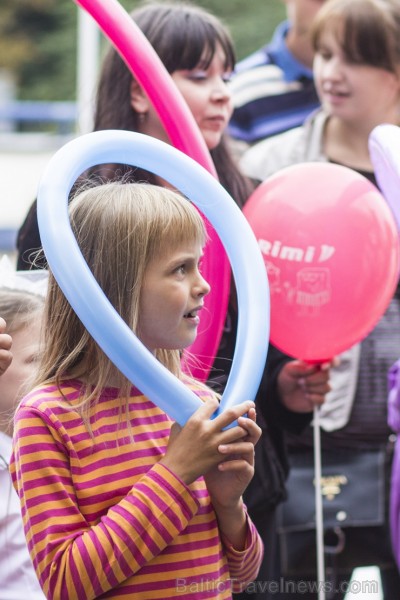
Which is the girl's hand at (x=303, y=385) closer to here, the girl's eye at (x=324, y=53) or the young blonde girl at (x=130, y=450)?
the young blonde girl at (x=130, y=450)

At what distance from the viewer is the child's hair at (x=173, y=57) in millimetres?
2846

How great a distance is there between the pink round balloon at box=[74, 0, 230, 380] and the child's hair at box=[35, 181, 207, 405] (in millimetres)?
545

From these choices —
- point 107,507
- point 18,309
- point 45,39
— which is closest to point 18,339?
point 18,309

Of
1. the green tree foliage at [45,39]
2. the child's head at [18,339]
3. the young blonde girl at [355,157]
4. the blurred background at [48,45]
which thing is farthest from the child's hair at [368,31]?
the green tree foliage at [45,39]

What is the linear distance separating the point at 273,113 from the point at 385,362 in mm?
1078

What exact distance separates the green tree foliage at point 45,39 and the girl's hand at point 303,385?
815 inches

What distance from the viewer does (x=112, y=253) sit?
6.15 ft

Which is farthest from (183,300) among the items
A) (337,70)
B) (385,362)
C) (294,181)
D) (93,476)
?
(337,70)

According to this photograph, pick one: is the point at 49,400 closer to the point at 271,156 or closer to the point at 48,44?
the point at 271,156

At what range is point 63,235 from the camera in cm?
175

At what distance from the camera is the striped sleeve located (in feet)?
5.65

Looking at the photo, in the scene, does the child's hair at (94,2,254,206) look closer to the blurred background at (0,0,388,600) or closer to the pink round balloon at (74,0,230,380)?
the pink round balloon at (74,0,230,380)

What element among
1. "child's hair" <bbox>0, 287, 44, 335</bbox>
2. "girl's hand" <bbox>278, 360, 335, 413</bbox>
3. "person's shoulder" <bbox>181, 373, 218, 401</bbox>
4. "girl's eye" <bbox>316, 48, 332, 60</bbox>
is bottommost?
"girl's hand" <bbox>278, 360, 335, 413</bbox>

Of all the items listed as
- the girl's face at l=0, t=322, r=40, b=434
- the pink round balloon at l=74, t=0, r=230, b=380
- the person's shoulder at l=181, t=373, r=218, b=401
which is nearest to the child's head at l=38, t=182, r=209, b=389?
the person's shoulder at l=181, t=373, r=218, b=401
